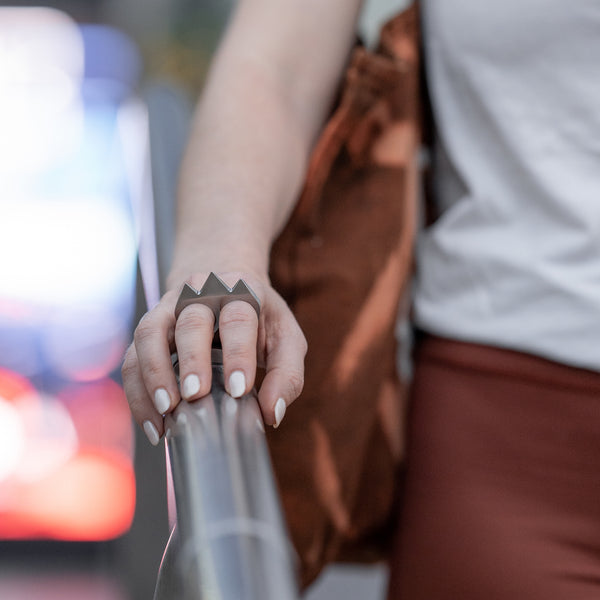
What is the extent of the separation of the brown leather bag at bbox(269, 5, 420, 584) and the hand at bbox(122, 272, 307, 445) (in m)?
0.15

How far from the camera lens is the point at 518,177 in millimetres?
576

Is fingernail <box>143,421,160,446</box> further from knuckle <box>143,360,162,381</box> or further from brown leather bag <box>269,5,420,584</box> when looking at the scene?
brown leather bag <box>269,5,420,584</box>

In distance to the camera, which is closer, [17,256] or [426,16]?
[426,16]

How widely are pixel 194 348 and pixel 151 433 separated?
0.04 meters

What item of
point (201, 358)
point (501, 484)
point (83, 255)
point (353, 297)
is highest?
point (201, 358)

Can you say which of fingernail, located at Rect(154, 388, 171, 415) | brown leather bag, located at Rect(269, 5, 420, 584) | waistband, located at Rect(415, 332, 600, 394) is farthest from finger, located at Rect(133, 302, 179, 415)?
waistband, located at Rect(415, 332, 600, 394)

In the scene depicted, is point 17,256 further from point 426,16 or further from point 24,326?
point 426,16

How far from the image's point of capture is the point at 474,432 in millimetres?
560

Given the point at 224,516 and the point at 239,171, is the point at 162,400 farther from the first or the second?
the point at 239,171

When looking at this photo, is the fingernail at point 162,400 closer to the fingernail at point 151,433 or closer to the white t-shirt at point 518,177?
the fingernail at point 151,433

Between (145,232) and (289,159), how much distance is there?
0.11m

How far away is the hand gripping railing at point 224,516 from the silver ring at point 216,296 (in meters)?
0.06

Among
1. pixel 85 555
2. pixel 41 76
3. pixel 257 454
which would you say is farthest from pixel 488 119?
pixel 85 555

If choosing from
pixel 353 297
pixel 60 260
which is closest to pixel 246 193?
pixel 353 297
